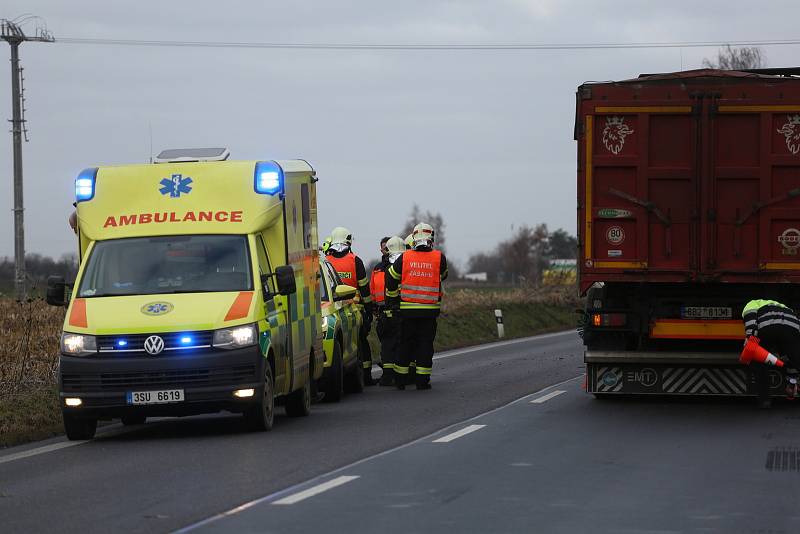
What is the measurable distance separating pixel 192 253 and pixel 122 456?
8.54 feet

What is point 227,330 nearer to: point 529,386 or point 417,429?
point 417,429

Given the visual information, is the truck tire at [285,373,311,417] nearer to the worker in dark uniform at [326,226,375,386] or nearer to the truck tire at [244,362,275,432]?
the truck tire at [244,362,275,432]

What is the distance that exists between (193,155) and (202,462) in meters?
4.49

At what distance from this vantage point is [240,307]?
45.2ft

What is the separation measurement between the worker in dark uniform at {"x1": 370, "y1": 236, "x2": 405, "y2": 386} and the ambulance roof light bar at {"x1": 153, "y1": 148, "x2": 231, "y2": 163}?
16.5 ft

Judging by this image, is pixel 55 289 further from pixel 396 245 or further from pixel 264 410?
pixel 396 245

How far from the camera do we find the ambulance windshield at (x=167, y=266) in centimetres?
1422

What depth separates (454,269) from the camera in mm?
136250

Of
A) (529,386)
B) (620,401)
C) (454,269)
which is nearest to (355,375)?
(529,386)

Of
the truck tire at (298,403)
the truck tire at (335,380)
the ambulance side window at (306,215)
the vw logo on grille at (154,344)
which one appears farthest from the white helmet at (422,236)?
the vw logo on grille at (154,344)

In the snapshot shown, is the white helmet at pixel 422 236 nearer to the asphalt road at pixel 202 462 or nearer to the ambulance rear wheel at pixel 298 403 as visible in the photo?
the asphalt road at pixel 202 462

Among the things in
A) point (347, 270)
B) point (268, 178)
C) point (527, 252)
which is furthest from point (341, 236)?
point (527, 252)

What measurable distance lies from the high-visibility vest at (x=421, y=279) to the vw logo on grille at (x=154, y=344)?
6340 millimetres

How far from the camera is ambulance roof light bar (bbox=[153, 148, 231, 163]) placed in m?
15.3
